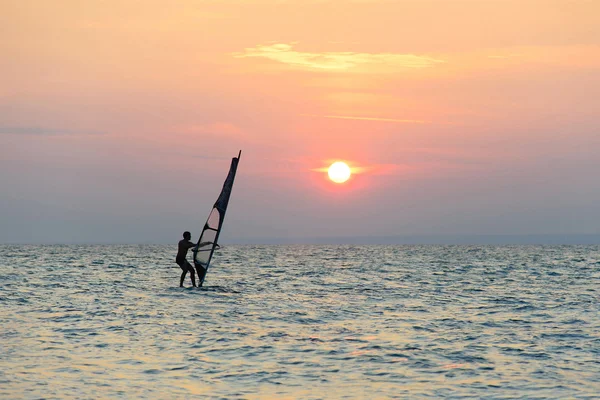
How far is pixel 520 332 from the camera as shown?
1988cm

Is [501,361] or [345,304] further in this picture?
[345,304]

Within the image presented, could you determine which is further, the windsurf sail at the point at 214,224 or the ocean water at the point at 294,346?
the windsurf sail at the point at 214,224

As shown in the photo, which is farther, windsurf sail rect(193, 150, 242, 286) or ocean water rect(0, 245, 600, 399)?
windsurf sail rect(193, 150, 242, 286)

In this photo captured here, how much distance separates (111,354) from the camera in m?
15.7

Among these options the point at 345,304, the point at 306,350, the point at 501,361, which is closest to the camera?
the point at 501,361

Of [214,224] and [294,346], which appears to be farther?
[214,224]

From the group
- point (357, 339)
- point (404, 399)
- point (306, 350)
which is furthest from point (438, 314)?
point (404, 399)

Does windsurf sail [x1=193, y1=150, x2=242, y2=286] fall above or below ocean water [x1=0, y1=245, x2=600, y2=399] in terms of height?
above

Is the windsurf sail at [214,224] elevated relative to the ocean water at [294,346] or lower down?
elevated

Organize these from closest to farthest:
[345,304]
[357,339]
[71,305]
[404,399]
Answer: [404,399], [357,339], [71,305], [345,304]

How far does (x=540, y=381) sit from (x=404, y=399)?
2933mm

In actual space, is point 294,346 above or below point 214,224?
below

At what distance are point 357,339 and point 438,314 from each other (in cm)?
645

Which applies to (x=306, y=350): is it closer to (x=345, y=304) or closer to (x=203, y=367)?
(x=203, y=367)
